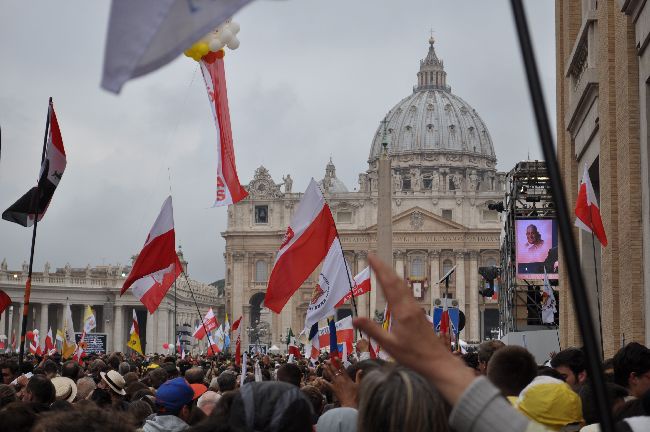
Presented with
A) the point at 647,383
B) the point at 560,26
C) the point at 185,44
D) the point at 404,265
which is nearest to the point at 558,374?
the point at 647,383

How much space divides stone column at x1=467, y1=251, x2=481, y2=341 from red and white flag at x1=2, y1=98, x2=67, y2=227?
368ft

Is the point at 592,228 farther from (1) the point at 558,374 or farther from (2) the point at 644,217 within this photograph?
(1) the point at 558,374

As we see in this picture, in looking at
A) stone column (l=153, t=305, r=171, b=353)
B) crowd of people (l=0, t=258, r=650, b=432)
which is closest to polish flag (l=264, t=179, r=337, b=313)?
crowd of people (l=0, t=258, r=650, b=432)

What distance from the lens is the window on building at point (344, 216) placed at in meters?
128

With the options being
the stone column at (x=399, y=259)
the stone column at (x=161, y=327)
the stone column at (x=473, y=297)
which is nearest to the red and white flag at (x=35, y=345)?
the stone column at (x=161, y=327)

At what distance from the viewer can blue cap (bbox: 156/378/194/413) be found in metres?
7.13

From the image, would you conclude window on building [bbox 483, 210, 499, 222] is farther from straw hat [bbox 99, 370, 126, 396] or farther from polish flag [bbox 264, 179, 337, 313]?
straw hat [bbox 99, 370, 126, 396]

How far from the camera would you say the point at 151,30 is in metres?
3.44

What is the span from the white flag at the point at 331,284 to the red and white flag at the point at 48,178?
3378 millimetres

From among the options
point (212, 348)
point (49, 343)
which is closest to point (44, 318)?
point (49, 343)

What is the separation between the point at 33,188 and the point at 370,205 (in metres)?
114

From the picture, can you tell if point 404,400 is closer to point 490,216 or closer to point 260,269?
point 490,216

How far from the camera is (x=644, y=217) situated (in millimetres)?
15188

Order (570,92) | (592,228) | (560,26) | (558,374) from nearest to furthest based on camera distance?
(558,374) < (592,228) < (570,92) < (560,26)
